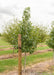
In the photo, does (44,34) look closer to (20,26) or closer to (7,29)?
(7,29)

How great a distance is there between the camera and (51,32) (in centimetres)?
1251

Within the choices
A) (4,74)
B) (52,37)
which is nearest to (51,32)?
(52,37)

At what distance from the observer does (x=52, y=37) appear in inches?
472

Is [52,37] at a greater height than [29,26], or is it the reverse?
[29,26]

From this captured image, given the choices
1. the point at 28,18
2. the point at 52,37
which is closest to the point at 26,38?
the point at 28,18

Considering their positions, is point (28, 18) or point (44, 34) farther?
point (44, 34)

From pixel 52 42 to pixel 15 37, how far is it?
17.6 feet

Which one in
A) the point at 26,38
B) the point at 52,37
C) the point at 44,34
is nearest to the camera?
the point at 26,38

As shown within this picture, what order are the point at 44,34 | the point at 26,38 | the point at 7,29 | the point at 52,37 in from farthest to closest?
the point at 44,34
the point at 7,29
the point at 52,37
the point at 26,38

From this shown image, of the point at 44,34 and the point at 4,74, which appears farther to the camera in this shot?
the point at 44,34

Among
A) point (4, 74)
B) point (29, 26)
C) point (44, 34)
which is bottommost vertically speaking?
point (4, 74)

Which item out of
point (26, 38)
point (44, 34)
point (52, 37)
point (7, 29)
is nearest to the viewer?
point (26, 38)

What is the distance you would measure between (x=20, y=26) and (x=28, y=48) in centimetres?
205

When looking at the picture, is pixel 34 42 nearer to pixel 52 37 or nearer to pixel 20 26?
pixel 20 26
